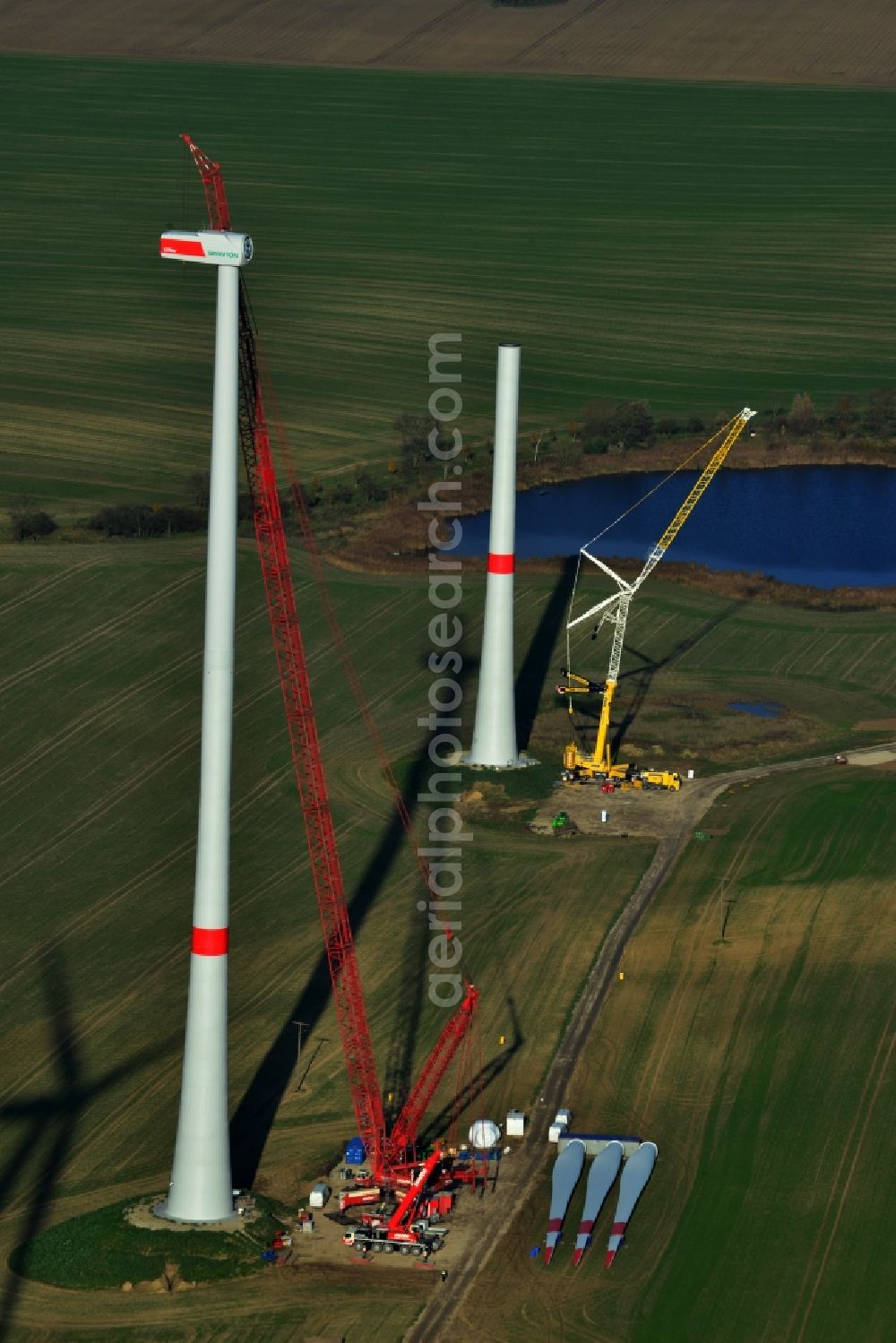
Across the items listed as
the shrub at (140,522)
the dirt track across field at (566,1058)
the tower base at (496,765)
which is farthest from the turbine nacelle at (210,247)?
the shrub at (140,522)

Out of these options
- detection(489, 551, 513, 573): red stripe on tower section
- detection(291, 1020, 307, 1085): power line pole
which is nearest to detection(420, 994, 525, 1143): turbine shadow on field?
detection(291, 1020, 307, 1085): power line pole

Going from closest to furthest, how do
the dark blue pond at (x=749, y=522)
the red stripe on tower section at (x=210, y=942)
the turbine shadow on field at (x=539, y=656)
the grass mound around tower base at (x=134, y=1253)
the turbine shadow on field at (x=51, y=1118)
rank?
1. the grass mound around tower base at (x=134, y=1253)
2. the red stripe on tower section at (x=210, y=942)
3. the turbine shadow on field at (x=51, y=1118)
4. the turbine shadow on field at (x=539, y=656)
5. the dark blue pond at (x=749, y=522)

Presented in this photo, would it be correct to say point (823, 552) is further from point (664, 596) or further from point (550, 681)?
point (550, 681)

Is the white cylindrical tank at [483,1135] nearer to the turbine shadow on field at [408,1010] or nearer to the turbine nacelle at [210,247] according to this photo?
the turbine shadow on field at [408,1010]

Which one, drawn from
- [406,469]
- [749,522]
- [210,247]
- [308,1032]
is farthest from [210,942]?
[406,469]

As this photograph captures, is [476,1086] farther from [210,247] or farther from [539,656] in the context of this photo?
[539,656]
